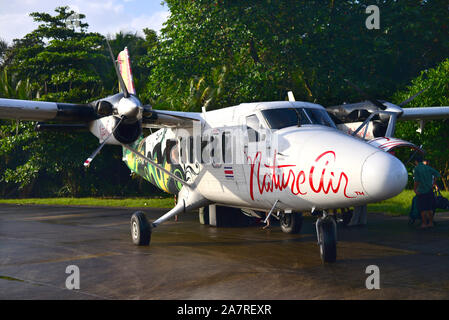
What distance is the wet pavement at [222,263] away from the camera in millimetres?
6836

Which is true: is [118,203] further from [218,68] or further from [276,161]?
[276,161]

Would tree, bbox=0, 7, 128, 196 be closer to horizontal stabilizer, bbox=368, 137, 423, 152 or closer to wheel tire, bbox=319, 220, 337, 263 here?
horizontal stabilizer, bbox=368, 137, 423, 152

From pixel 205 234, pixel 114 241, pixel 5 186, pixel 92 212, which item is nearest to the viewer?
pixel 114 241

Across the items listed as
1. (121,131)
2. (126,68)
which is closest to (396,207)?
(126,68)

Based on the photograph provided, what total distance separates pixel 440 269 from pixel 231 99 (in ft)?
61.4

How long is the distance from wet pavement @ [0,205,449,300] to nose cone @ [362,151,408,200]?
126cm

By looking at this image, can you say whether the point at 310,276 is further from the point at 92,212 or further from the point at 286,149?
the point at 92,212

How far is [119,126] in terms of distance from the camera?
432 inches

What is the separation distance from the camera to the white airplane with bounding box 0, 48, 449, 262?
7.81 metres

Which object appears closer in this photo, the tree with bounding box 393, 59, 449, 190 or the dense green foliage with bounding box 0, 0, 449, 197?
the tree with bounding box 393, 59, 449, 190

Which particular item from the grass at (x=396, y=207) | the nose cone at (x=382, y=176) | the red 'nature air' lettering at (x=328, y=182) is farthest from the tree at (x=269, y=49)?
the nose cone at (x=382, y=176)

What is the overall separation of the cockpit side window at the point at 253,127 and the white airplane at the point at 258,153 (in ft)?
0.07

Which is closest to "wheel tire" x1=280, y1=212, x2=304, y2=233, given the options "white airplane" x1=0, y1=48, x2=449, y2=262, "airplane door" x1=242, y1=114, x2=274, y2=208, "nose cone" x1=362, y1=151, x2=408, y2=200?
"white airplane" x1=0, y1=48, x2=449, y2=262
